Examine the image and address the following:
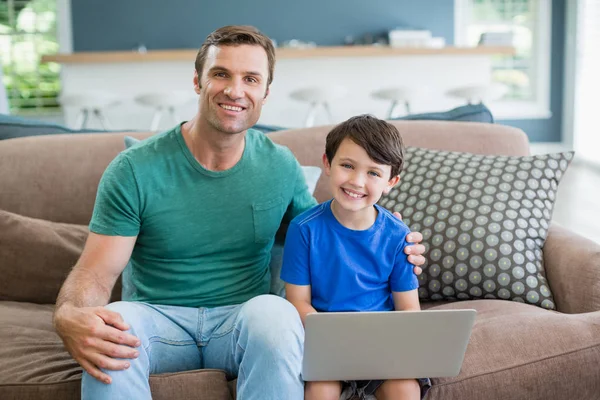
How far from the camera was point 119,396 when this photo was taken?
141 cm

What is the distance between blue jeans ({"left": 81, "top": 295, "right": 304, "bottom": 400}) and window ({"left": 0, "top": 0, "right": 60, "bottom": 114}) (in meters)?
7.51

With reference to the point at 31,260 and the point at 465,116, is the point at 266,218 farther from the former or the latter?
the point at 465,116

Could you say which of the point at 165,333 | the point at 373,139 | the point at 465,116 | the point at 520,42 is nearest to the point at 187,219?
the point at 165,333

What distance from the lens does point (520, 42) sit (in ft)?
28.6

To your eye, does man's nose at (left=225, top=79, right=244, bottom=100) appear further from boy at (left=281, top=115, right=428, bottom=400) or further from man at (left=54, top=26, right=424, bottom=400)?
boy at (left=281, top=115, right=428, bottom=400)

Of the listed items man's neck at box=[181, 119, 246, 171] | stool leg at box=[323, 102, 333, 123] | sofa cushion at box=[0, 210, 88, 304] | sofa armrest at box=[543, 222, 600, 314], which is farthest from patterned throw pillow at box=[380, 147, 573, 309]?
stool leg at box=[323, 102, 333, 123]

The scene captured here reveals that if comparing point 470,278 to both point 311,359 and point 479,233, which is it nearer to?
point 479,233

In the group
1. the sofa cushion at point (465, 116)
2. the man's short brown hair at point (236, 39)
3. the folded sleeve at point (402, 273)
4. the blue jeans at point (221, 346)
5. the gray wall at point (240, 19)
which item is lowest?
the blue jeans at point (221, 346)

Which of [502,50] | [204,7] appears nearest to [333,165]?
[502,50]

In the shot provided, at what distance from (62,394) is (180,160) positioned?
0.60 meters

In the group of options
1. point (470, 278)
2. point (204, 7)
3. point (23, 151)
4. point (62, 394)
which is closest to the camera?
point (62, 394)

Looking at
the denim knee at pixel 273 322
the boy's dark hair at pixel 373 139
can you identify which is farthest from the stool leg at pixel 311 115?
the denim knee at pixel 273 322

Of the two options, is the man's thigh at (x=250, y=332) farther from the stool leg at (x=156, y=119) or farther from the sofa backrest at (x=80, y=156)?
the stool leg at (x=156, y=119)

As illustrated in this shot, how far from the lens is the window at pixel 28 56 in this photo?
8.49m
